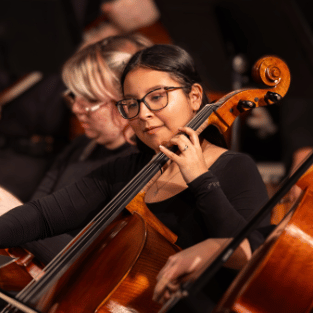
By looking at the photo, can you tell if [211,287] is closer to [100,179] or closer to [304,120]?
[100,179]

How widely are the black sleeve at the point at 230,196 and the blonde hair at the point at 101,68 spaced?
1.29ft

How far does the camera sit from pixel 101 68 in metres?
0.90

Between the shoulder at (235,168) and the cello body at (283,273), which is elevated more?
the shoulder at (235,168)

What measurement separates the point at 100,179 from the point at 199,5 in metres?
0.92

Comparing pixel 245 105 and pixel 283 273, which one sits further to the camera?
pixel 245 105

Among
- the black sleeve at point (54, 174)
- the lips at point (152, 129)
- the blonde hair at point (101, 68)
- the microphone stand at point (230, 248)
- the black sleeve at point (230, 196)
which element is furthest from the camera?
the black sleeve at point (54, 174)

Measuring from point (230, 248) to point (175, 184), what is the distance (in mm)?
200

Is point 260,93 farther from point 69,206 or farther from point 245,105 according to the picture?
point 69,206

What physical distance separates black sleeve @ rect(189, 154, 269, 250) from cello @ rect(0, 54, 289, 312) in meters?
0.07

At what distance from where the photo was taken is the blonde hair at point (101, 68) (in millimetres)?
879

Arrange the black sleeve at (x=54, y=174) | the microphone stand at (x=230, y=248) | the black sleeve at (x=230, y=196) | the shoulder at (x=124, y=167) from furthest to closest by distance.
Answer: the black sleeve at (x=54, y=174), the shoulder at (x=124, y=167), the black sleeve at (x=230, y=196), the microphone stand at (x=230, y=248)

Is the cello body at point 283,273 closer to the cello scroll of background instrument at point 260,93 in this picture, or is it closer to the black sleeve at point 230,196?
the black sleeve at point 230,196

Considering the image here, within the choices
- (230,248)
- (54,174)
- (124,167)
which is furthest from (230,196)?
(54,174)

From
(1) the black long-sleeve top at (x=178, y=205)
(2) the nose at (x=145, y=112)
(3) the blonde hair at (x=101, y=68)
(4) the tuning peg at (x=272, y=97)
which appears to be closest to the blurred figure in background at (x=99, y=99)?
(3) the blonde hair at (x=101, y=68)
